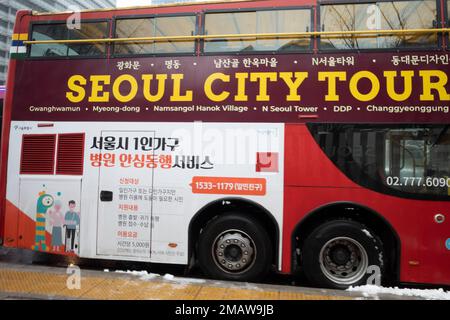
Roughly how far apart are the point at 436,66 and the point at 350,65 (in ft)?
3.53

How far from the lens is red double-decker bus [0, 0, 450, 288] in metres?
4.21

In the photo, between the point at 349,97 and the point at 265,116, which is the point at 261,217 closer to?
the point at 265,116

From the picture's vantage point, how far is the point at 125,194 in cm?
474

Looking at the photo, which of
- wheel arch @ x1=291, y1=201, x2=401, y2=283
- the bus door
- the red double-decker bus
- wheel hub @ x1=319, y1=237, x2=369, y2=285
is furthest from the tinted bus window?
the bus door

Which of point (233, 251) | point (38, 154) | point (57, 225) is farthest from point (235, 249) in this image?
point (38, 154)

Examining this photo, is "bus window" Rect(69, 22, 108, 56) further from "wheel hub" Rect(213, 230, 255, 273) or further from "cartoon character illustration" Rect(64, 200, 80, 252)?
"wheel hub" Rect(213, 230, 255, 273)

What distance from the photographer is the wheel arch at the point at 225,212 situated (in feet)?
14.6

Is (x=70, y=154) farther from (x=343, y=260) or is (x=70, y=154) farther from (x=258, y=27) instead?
(x=343, y=260)

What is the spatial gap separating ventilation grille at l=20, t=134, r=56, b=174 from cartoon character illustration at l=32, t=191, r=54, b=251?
41 cm

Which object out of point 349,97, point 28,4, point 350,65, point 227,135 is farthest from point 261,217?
point 28,4

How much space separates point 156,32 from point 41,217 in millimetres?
3366

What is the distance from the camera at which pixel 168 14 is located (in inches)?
189

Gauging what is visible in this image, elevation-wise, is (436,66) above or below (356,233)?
above

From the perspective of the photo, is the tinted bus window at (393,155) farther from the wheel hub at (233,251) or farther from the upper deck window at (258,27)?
the wheel hub at (233,251)
